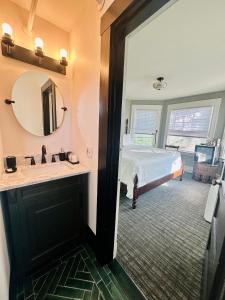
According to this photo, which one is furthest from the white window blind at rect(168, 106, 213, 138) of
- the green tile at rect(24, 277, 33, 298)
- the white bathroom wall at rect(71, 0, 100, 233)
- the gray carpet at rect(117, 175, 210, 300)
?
the green tile at rect(24, 277, 33, 298)

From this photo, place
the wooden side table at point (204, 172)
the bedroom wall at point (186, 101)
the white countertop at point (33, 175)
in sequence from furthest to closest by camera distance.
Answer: the bedroom wall at point (186, 101), the wooden side table at point (204, 172), the white countertop at point (33, 175)

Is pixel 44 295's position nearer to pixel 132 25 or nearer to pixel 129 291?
pixel 129 291

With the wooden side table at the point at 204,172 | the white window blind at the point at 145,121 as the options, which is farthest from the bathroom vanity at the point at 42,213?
the white window blind at the point at 145,121

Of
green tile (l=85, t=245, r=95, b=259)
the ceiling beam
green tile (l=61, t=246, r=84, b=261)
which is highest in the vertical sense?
the ceiling beam

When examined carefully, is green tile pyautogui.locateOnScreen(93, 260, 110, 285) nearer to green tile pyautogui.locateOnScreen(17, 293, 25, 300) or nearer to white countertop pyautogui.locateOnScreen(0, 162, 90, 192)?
green tile pyautogui.locateOnScreen(17, 293, 25, 300)

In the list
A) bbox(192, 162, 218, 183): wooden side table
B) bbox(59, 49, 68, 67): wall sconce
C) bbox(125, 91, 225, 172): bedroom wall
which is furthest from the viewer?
bbox(125, 91, 225, 172): bedroom wall

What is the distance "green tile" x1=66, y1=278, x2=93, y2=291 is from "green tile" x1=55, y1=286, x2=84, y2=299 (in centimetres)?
3

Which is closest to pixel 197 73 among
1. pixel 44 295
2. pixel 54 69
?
pixel 54 69

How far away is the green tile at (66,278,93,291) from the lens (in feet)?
3.92

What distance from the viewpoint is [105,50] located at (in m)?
1.09

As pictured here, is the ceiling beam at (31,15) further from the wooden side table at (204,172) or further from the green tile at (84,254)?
the wooden side table at (204,172)

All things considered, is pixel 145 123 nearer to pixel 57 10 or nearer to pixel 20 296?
pixel 57 10

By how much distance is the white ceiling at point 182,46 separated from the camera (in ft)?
4.45

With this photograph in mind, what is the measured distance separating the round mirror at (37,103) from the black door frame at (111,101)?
819mm
